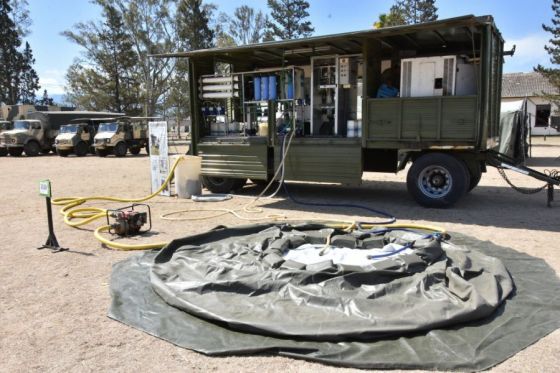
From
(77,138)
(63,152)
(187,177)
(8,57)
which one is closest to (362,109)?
(187,177)

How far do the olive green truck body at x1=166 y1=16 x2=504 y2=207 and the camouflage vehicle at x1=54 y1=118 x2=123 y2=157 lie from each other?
16.9 metres

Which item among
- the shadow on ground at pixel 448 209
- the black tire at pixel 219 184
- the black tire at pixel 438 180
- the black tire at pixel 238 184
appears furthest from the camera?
the black tire at pixel 238 184

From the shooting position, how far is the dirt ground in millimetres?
3322

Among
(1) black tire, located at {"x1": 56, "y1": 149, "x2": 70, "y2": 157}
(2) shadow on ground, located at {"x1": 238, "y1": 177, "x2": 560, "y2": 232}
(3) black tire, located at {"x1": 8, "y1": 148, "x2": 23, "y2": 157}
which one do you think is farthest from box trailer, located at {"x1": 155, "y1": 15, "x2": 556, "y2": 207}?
(3) black tire, located at {"x1": 8, "y1": 148, "x2": 23, "y2": 157}

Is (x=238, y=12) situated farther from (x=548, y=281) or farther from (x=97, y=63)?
(x=548, y=281)

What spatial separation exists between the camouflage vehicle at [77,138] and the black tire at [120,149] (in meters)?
1.83

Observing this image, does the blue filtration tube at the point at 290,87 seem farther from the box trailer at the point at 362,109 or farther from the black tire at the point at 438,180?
the black tire at the point at 438,180

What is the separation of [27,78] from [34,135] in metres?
36.4

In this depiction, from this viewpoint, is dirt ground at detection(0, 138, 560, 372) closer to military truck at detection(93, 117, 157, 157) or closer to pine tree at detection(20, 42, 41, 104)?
military truck at detection(93, 117, 157, 157)

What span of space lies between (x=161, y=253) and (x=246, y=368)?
258 centimetres

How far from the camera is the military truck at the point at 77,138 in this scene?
26125 mm

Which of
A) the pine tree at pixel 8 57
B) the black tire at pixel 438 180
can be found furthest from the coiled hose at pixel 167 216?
the pine tree at pixel 8 57

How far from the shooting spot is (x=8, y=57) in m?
48.9

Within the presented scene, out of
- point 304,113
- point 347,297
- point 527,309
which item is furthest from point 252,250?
point 304,113
